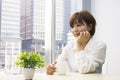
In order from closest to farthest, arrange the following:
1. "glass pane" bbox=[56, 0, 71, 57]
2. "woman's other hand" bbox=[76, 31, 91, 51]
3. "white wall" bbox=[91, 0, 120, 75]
A: "woman's other hand" bbox=[76, 31, 91, 51] < "white wall" bbox=[91, 0, 120, 75] < "glass pane" bbox=[56, 0, 71, 57]

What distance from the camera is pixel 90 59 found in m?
1.89

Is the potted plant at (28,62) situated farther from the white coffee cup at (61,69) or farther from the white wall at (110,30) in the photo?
the white wall at (110,30)

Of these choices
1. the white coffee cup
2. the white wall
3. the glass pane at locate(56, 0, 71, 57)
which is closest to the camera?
the white coffee cup

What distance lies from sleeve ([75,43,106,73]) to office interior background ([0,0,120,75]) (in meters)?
0.91

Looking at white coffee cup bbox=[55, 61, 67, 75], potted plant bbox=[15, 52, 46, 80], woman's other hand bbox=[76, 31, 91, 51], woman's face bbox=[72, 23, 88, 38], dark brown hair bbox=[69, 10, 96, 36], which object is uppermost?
dark brown hair bbox=[69, 10, 96, 36]

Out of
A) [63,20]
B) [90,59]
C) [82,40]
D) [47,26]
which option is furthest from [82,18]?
[63,20]

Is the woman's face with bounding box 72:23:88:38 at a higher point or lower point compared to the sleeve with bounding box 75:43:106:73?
higher

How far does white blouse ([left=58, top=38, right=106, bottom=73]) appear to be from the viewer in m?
1.85

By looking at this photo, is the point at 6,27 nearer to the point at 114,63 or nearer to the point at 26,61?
the point at 114,63

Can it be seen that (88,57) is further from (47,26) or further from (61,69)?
(47,26)

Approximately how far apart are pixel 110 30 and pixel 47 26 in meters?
0.94

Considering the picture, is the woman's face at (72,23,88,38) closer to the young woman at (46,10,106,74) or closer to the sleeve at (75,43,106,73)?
the young woman at (46,10,106,74)

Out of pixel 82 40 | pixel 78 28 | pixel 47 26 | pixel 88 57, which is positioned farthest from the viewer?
pixel 47 26

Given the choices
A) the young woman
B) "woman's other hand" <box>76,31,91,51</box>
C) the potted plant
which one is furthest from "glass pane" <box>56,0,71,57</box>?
the potted plant
